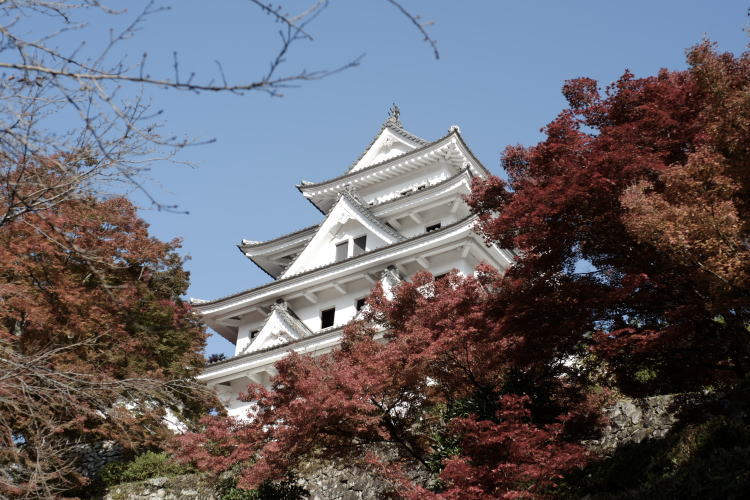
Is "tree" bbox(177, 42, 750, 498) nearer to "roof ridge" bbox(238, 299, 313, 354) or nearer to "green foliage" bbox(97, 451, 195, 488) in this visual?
"green foliage" bbox(97, 451, 195, 488)

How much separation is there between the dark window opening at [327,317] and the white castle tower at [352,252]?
0.13ft

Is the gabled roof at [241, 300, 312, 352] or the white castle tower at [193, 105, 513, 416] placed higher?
the white castle tower at [193, 105, 513, 416]

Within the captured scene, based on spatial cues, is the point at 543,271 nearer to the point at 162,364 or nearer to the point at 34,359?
the point at 34,359

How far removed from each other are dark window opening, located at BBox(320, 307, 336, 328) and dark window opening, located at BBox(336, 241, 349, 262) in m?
2.39

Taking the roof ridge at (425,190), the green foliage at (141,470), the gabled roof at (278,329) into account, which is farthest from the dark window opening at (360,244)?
the green foliage at (141,470)

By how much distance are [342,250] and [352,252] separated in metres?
0.69

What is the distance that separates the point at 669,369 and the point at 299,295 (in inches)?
713

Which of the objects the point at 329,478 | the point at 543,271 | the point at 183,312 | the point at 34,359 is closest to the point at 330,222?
the point at 183,312

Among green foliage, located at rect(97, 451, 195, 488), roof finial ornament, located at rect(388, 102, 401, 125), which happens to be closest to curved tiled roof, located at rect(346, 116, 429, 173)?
roof finial ornament, located at rect(388, 102, 401, 125)

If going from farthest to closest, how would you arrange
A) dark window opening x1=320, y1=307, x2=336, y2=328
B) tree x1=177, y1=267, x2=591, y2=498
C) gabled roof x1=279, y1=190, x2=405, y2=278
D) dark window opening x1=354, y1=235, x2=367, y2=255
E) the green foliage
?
dark window opening x1=354, y1=235, x2=367, y2=255, gabled roof x1=279, y1=190, x2=405, y2=278, dark window opening x1=320, y1=307, x2=336, y2=328, the green foliage, tree x1=177, y1=267, x2=591, y2=498

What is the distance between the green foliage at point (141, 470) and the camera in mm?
20422

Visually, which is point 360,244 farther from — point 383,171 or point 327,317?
point 383,171

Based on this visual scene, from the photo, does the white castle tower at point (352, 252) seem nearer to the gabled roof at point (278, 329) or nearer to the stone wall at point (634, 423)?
the gabled roof at point (278, 329)

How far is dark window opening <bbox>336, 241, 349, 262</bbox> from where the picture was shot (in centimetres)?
2906
